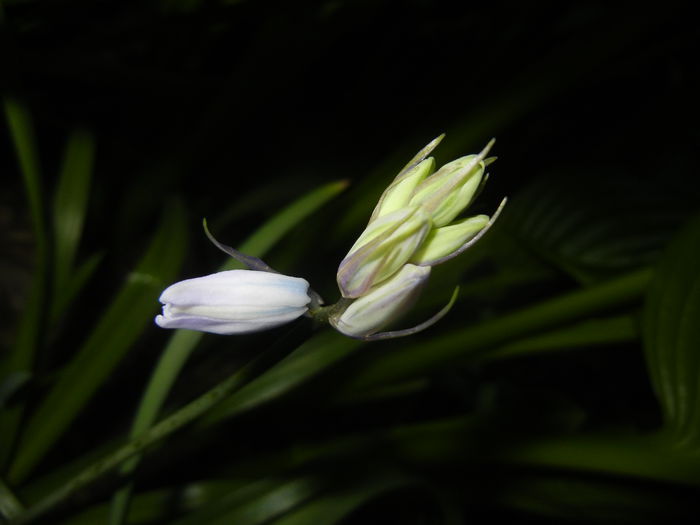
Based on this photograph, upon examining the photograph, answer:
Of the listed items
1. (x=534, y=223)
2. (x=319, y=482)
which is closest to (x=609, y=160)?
(x=534, y=223)

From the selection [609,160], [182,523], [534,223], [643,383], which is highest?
[182,523]

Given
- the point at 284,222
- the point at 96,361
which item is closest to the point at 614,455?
the point at 284,222

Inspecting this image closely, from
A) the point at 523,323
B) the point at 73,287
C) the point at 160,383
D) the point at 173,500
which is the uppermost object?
the point at 73,287

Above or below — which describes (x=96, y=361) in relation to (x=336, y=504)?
above

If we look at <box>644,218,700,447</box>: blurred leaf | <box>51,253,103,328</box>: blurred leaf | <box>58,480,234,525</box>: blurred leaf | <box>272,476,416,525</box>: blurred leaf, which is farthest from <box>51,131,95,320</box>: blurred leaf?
<box>644,218,700,447</box>: blurred leaf

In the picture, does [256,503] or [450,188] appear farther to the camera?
[256,503]

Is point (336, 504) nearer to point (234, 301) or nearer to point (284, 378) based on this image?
point (284, 378)

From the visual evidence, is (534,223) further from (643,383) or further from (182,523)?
(182,523)
